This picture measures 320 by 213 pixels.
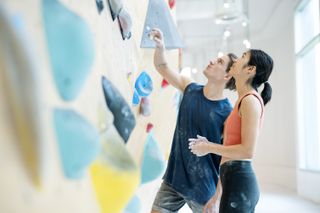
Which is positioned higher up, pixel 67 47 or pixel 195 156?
pixel 67 47

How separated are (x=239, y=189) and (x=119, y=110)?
0.74 meters

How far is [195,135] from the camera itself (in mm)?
2141

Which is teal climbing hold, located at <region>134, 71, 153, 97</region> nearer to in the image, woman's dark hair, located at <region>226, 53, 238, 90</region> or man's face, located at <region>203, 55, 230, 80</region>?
man's face, located at <region>203, 55, 230, 80</region>

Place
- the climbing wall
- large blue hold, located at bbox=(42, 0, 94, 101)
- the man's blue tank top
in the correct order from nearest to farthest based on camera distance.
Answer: the climbing wall → large blue hold, located at bbox=(42, 0, 94, 101) → the man's blue tank top

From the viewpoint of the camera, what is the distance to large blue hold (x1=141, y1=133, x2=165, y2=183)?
2.46 metres

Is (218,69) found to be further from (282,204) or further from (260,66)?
(282,204)

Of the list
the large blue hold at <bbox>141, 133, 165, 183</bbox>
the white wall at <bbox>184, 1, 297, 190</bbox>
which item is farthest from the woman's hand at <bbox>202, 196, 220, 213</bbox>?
the white wall at <bbox>184, 1, 297, 190</bbox>

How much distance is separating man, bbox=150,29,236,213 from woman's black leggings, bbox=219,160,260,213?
1.44 feet

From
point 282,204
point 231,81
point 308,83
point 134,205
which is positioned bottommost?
point 282,204

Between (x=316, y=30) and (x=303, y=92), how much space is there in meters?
1.15

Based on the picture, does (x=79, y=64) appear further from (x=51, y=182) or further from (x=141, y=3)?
A: (x=141, y=3)

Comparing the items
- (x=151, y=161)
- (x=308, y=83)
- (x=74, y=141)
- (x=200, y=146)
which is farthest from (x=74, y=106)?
Result: (x=308, y=83)

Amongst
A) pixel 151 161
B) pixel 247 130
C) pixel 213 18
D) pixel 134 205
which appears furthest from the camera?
pixel 213 18

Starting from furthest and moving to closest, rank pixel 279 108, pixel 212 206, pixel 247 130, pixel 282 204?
pixel 279 108 → pixel 282 204 → pixel 212 206 → pixel 247 130
